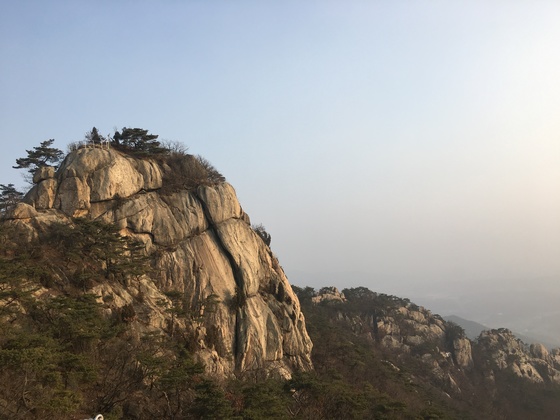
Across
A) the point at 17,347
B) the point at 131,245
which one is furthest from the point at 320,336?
the point at 17,347

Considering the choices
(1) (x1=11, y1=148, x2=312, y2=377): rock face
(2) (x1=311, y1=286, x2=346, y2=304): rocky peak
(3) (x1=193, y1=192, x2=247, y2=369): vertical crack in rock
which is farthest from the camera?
(2) (x1=311, y1=286, x2=346, y2=304): rocky peak

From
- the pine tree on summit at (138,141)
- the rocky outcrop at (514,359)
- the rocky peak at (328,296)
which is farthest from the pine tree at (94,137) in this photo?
the rocky outcrop at (514,359)

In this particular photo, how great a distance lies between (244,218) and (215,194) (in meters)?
3.76

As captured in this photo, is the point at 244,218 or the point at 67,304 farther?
the point at 244,218

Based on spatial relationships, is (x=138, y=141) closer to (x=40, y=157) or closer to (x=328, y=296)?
(x=40, y=157)

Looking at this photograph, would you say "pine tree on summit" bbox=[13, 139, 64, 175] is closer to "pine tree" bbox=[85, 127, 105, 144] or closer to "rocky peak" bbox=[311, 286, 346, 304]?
"pine tree" bbox=[85, 127, 105, 144]

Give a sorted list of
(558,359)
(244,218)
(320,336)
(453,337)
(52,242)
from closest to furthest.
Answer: (52,242), (244,218), (320,336), (453,337), (558,359)

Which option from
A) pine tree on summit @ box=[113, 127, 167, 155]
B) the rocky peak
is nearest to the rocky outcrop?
A: the rocky peak

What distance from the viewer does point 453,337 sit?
58.1 m

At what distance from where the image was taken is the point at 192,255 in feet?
95.5

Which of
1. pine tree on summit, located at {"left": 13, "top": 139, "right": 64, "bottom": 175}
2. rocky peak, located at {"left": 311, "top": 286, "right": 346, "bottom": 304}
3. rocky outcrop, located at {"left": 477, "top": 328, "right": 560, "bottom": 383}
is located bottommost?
rocky outcrop, located at {"left": 477, "top": 328, "right": 560, "bottom": 383}

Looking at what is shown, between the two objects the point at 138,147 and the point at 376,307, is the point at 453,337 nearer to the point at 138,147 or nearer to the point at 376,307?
the point at 376,307

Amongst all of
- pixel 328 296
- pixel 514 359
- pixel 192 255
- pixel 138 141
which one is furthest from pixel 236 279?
pixel 514 359

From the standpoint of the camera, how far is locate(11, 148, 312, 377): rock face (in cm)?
2558
